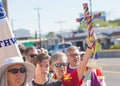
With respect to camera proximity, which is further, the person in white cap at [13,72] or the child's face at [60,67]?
the child's face at [60,67]

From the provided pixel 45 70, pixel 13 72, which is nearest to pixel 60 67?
pixel 45 70

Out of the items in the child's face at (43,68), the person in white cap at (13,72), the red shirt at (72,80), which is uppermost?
the person in white cap at (13,72)

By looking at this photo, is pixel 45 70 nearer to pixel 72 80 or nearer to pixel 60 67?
pixel 60 67

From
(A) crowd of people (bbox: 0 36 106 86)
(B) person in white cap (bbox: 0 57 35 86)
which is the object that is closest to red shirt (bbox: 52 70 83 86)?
(A) crowd of people (bbox: 0 36 106 86)

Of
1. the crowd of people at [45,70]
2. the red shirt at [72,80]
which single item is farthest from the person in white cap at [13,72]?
the red shirt at [72,80]

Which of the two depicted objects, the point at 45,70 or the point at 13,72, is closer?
the point at 13,72

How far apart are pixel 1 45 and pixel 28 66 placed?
31 cm

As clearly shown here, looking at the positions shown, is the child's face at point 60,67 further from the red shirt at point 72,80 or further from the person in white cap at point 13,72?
the person in white cap at point 13,72

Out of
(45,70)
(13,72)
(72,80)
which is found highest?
(13,72)

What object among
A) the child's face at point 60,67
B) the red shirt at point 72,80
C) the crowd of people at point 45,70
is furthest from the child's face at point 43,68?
the red shirt at point 72,80

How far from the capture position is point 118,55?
122ft

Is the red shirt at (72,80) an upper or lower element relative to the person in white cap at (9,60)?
lower

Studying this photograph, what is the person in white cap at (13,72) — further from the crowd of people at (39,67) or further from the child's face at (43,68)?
the child's face at (43,68)

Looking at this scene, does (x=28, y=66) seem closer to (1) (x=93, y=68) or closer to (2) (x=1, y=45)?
(2) (x=1, y=45)
